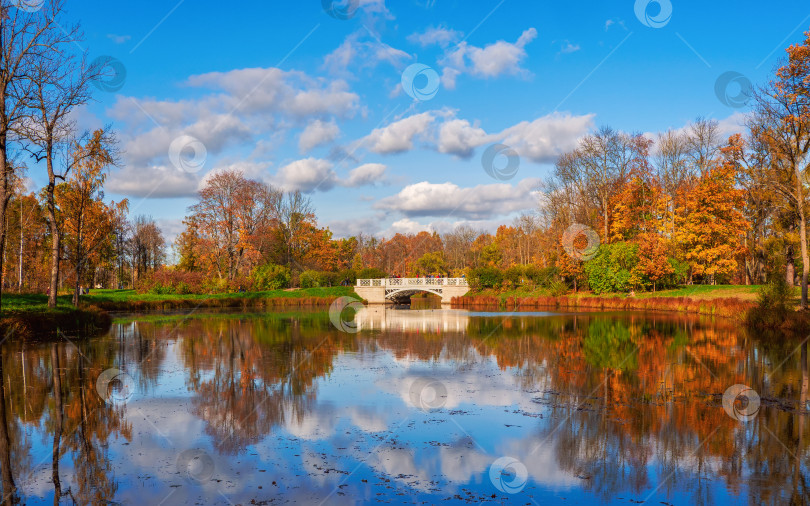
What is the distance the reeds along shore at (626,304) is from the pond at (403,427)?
16.4 metres

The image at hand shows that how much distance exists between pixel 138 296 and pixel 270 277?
14483 millimetres

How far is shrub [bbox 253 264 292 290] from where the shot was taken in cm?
5906

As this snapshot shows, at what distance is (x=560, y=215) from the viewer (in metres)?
55.8

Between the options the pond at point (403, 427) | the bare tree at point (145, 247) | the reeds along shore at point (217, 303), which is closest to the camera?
the pond at point (403, 427)

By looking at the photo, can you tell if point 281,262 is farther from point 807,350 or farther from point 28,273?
point 807,350

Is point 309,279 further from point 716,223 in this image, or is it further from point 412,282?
point 716,223

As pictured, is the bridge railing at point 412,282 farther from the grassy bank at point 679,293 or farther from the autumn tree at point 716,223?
the autumn tree at point 716,223

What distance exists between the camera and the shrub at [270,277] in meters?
59.1

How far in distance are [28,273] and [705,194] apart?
2301 inches

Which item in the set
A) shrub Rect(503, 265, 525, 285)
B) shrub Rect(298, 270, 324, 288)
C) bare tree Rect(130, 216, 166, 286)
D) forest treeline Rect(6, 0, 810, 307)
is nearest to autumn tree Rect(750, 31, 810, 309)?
forest treeline Rect(6, 0, 810, 307)

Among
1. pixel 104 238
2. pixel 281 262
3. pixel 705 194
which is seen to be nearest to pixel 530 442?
pixel 104 238

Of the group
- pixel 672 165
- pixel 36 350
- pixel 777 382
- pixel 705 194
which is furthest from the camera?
pixel 672 165

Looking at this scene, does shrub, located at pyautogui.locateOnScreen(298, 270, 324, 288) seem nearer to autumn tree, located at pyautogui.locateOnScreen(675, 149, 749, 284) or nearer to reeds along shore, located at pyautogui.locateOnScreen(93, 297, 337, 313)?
reeds along shore, located at pyautogui.locateOnScreen(93, 297, 337, 313)

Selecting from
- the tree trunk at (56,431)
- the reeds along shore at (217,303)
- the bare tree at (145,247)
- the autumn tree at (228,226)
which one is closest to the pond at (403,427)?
the tree trunk at (56,431)
